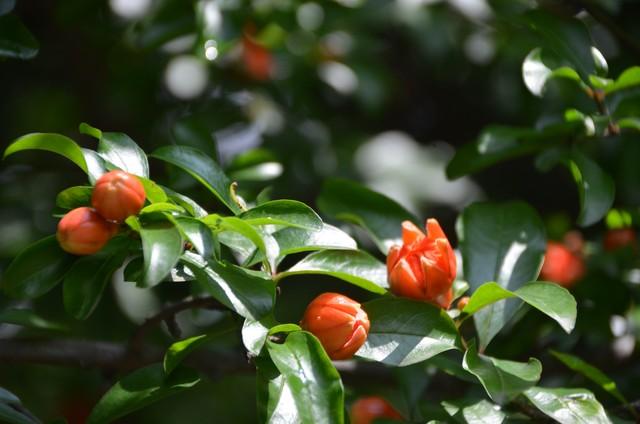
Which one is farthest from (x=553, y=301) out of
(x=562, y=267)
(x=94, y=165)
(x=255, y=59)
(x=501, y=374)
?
(x=255, y=59)

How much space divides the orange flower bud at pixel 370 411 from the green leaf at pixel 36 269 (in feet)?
1.72

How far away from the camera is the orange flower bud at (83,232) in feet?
3.26

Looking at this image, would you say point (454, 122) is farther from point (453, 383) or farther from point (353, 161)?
point (453, 383)

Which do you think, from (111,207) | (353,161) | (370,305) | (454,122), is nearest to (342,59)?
(353,161)

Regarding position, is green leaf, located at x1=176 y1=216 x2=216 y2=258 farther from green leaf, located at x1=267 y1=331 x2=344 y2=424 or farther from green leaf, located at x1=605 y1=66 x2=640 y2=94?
green leaf, located at x1=605 y1=66 x2=640 y2=94

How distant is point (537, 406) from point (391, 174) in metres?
1.15

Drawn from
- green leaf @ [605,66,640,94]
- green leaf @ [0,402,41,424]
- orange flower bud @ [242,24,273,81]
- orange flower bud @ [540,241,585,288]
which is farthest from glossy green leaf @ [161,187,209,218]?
orange flower bud @ [242,24,273,81]

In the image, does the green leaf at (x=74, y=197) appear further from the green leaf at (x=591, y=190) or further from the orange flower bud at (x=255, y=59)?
the orange flower bud at (x=255, y=59)

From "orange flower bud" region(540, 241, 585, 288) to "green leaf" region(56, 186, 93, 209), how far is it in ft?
3.16

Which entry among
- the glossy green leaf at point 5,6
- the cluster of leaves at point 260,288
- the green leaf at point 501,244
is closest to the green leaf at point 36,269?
the cluster of leaves at point 260,288

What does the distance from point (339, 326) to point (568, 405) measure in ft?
1.07

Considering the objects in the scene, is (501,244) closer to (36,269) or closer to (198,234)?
(198,234)

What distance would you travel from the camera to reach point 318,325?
1.10 meters

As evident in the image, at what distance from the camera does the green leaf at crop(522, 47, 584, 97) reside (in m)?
1.36
